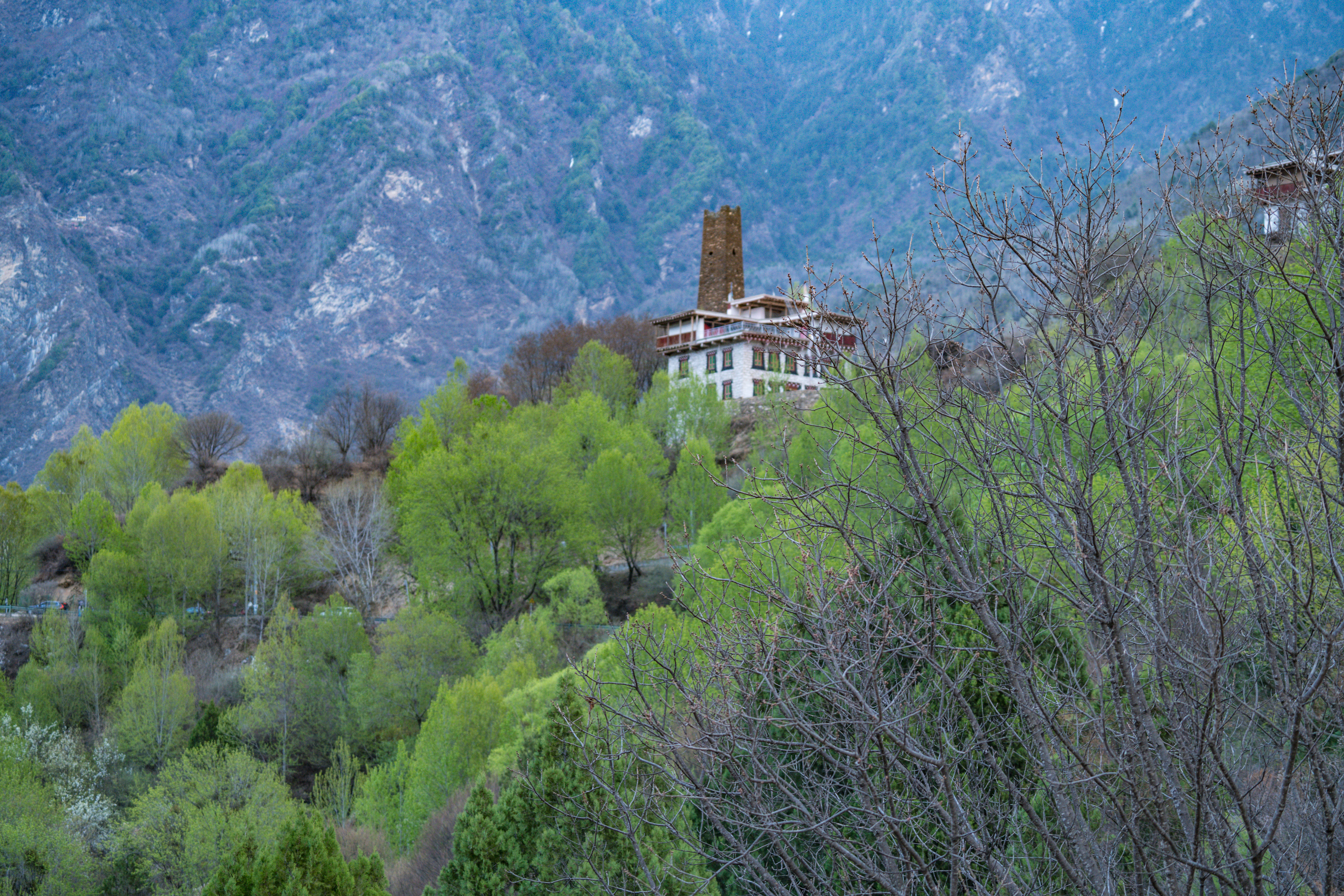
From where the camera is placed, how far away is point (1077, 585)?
13.7ft

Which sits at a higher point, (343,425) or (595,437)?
(343,425)

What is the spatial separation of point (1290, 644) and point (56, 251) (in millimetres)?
174004

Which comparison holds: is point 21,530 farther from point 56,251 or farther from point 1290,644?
point 56,251

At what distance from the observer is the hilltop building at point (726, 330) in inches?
2103

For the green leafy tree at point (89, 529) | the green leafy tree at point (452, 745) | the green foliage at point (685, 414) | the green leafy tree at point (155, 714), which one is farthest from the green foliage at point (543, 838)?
the green leafy tree at point (89, 529)

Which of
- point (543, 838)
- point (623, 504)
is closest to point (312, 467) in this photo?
point (623, 504)

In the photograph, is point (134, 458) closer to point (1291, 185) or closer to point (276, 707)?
point (276, 707)

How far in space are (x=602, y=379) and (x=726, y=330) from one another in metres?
8.06

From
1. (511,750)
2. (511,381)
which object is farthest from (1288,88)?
(511,381)

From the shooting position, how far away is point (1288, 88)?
15.0ft

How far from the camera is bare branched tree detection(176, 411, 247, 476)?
63.2 m

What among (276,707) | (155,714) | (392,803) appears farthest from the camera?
(155,714)

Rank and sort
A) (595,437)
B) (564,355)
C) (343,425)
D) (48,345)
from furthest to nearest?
(48,345) < (564,355) < (343,425) < (595,437)

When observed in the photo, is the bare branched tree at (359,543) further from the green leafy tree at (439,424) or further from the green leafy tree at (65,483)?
the green leafy tree at (65,483)
